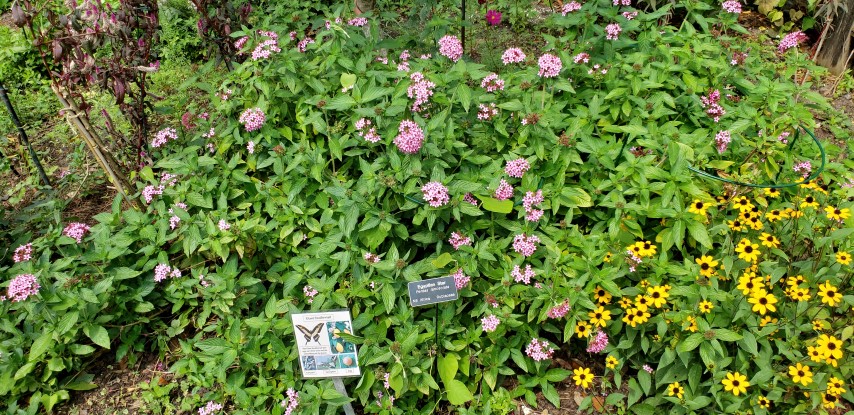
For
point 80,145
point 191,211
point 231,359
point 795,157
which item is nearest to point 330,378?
point 231,359

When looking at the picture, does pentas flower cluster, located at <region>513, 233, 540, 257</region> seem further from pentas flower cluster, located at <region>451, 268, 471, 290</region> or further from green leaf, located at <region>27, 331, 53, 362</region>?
green leaf, located at <region>27, 331, 53, 362</region>

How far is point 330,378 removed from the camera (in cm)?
230

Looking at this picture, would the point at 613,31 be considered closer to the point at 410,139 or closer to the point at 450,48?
the point at 450,48

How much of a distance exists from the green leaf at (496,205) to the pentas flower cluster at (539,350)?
0.58 metres

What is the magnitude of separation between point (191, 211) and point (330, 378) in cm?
122

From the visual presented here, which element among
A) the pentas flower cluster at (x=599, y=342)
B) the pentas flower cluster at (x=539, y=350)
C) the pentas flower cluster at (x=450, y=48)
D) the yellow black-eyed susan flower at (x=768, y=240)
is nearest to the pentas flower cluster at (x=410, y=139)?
the pentas flower cluster at (x=450, y=48)

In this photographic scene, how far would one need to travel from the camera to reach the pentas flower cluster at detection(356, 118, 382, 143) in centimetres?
258

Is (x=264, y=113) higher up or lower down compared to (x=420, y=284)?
higher up

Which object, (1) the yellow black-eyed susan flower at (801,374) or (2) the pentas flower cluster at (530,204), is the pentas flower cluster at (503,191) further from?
(1) the yellow black-eyed susan flower at (801,374)

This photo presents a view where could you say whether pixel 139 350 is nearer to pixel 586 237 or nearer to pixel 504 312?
pixel 504 312

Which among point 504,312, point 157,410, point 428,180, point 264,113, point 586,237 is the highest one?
point 264,113

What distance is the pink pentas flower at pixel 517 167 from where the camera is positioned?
102 inches

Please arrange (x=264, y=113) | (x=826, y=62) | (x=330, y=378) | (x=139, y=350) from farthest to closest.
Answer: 1. (x=826, y=62)
2. (x=264, y=113)
3. (x=139, y=350)
4. (x=330, y=378)

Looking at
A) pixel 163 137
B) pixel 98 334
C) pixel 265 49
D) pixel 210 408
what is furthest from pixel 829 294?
pixel 163 137
